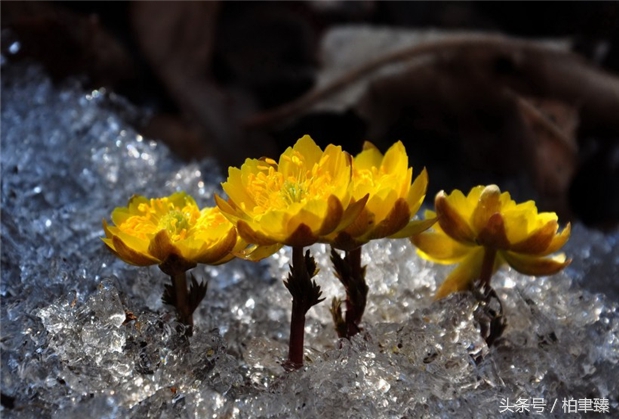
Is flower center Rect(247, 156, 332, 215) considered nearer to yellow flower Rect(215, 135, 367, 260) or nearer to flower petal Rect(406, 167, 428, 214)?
yellow flower Rect(215, 135, 367, 260)

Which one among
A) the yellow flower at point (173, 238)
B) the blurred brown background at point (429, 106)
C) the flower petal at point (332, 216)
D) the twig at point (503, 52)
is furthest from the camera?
the twig at point (503, 52)

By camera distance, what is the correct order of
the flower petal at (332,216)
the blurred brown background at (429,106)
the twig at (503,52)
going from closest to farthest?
the flower petal at (332,216) < the blurred brown background at (429,106) < the twig at (503,52)

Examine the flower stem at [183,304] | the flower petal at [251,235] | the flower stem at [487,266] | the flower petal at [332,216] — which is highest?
the flower petal at [332,216]

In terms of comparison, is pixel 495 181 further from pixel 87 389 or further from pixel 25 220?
pixel 87 389

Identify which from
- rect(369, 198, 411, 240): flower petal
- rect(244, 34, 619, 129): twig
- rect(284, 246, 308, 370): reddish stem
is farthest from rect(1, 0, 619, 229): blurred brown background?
rect(369, 198, 411, 240): flower petal

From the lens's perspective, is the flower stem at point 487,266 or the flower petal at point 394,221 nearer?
the flower petal at point 394,221

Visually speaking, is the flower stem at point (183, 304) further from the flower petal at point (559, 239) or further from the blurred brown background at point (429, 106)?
the blurred brown background at point (429, 106)

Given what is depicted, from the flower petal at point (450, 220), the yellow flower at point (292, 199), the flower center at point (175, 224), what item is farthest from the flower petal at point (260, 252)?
the flower petal at point (450, 220)

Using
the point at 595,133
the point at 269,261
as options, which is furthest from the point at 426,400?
the point at 595,133
